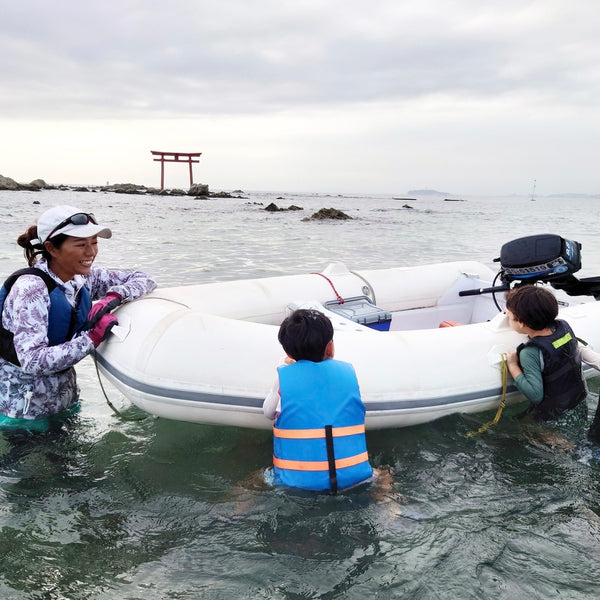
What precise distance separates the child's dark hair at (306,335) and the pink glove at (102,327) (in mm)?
993

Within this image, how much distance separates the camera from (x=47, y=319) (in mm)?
2256

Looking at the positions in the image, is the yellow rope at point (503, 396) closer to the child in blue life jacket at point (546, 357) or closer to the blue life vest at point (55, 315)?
the child in blue life jacket at point (546, 357)

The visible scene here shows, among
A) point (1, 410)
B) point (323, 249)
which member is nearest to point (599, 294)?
point (1, 410)

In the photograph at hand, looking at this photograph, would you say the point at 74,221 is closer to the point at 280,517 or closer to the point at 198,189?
the point at 280,517

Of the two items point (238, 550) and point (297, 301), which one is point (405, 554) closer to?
point (238, 550)

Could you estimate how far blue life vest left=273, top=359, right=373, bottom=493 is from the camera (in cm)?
208

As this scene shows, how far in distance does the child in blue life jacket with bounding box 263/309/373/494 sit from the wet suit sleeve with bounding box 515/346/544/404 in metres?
1.03

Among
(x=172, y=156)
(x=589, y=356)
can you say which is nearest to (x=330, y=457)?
(x=589, y=356)

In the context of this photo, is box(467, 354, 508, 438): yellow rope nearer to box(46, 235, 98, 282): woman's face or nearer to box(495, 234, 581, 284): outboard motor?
box(495, 234, 581, 284): outboard motor

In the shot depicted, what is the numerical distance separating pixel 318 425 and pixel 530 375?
4.20ft

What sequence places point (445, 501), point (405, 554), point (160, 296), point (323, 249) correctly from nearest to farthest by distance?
point (405, 554), point (445, 501), point (160, 296), point (323, 249)

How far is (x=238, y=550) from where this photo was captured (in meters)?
2.00

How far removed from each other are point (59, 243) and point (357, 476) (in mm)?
1572

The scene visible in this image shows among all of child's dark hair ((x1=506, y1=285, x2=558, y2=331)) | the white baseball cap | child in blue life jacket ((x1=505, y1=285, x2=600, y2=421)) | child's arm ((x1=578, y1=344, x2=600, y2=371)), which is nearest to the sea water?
child in blue life jacket ((x1=505, y1=285, x2=600, y2=421))
